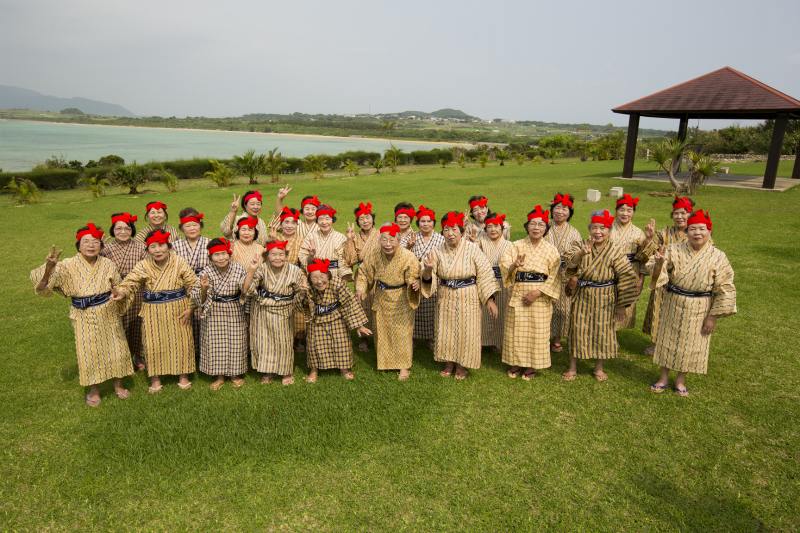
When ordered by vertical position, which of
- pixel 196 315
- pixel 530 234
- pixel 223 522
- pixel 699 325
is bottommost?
pixel 223 522

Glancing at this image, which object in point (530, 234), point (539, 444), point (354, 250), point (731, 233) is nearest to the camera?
point (539, 444)

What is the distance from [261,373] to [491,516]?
3005 mm

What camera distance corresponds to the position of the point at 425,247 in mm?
5328

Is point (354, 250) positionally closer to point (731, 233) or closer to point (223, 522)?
point (223, 522)

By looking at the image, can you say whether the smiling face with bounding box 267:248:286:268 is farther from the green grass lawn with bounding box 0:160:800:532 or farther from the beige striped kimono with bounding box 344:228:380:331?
the green grass lawn with bounding box 0:160:800:532

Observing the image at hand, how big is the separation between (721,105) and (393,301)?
18.5 meters

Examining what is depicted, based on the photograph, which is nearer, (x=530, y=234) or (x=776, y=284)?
(x=530, y=234)

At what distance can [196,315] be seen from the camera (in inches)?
203

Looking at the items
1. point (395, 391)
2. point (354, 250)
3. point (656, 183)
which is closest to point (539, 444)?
point (395, 391)

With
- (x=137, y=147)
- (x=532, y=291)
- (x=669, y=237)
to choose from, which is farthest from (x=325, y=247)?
(x=137, y=147)

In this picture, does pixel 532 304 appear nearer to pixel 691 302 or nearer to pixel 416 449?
pixel 691 302

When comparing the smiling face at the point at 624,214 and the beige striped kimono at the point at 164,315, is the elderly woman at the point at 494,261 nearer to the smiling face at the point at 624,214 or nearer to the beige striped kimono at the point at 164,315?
the smiling face at the point at 624,214

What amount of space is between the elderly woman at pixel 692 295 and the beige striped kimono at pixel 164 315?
4784mm

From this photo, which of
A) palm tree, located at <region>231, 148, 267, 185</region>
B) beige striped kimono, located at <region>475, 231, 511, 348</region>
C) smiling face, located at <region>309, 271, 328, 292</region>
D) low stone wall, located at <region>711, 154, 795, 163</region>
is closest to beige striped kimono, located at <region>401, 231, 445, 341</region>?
beige striped kimono, located at <region>475, 231, 511, 348</region>
